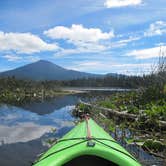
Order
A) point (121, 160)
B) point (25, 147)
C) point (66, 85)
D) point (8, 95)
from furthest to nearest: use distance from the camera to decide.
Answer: point (66, 85), point (8, 95), point (25, 147), point (121, 160)

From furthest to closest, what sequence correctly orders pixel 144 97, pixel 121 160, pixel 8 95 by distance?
1. pixel 8 95
2. pixel 144 97
3. pixel 121 160

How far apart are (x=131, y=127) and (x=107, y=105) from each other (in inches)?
235

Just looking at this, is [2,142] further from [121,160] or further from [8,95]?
[8,95]

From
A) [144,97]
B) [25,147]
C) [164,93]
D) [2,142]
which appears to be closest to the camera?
[25,147]

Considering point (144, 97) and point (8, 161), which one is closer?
point (8, 161)

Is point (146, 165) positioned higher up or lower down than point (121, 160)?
lower down

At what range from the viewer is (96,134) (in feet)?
18.5

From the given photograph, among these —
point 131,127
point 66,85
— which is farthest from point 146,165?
point 66,85

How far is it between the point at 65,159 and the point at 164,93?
10817mm

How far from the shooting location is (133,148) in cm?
913

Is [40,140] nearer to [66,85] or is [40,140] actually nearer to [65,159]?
[65,159]

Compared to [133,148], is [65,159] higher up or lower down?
higher up

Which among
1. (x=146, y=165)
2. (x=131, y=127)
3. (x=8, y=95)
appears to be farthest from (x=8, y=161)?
(x=8, y=95)

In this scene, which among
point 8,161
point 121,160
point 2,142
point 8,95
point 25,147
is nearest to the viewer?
point 121,160
